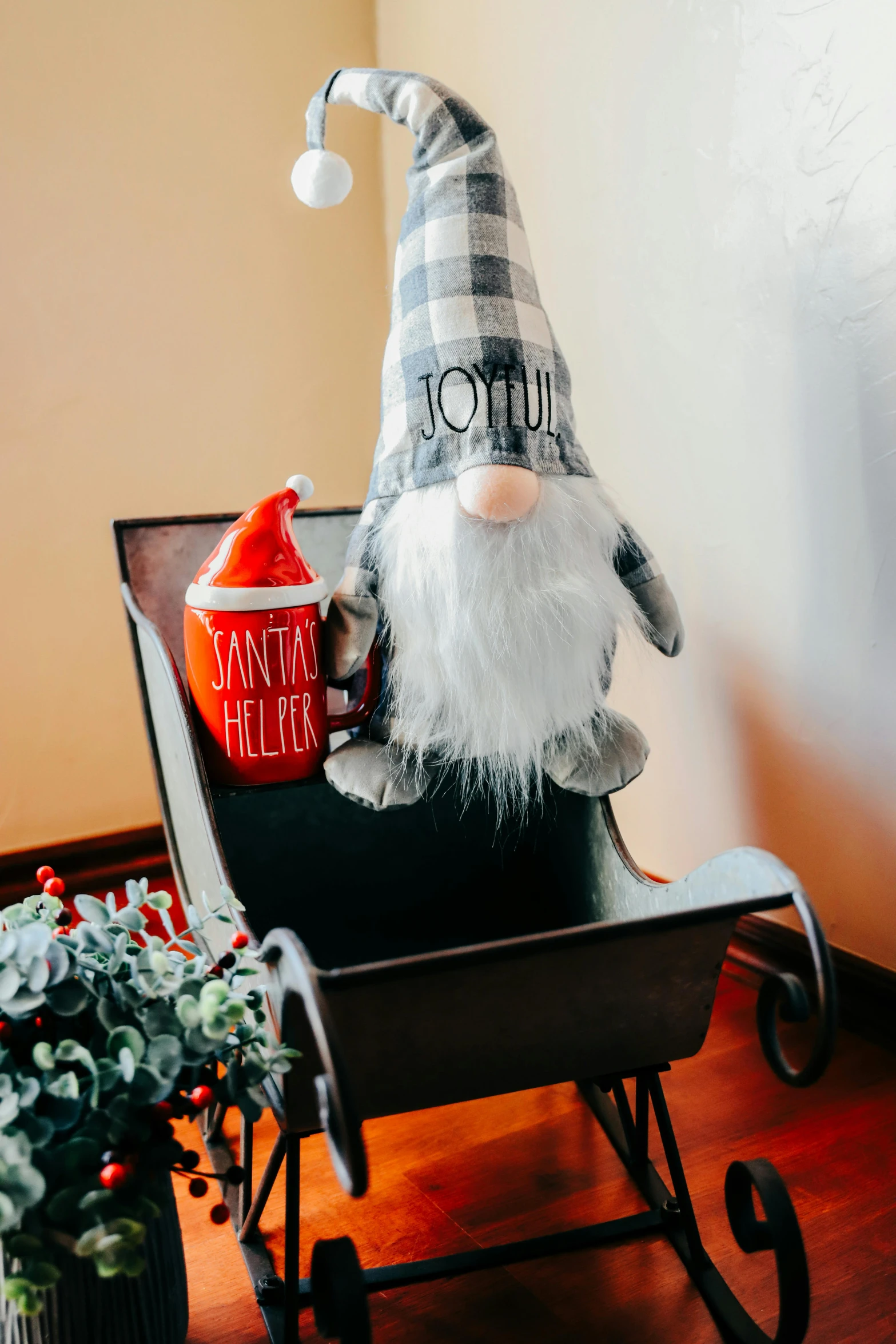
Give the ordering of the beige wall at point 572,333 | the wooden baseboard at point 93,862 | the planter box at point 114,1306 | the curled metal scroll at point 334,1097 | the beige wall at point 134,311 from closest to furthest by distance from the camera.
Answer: the curled metal scroll at point 334,1097 → the planter box at point 114,1306 → the beige wall at point 572,333 → the beige wall at point 134,311 → the wooden baseboard at point 93,862

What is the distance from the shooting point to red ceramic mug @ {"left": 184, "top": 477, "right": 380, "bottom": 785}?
0.82 metres

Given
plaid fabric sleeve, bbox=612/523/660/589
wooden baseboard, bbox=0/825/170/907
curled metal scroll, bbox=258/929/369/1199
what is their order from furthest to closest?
wooden baseboard, bbox=0/825/170/907
plaid fabric sleeve, bbox=612/523/660/589
curled metal scroll, bbox=258/929/369/1199

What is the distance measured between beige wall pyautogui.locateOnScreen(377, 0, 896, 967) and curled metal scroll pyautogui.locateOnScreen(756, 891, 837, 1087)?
17.7 inches

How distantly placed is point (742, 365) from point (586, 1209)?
2.83 ft

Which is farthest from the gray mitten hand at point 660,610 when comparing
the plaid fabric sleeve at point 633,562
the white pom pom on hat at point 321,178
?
the white pom pom on hat at point 321,178

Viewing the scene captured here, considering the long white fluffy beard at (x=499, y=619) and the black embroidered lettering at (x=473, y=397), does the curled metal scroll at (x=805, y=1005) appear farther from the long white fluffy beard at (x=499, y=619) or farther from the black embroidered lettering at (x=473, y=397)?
the black embroidered lettering at (x=473, y=397)

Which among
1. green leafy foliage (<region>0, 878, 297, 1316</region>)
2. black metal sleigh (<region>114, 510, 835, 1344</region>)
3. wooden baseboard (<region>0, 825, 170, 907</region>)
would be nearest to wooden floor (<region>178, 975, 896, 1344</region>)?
black metal sleigh (<region>114, 510, 835, 1344</region>)

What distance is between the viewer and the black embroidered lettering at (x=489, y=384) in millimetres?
793

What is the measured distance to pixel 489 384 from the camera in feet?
2.60

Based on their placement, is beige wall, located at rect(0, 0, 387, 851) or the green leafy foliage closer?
the green leafy foliage

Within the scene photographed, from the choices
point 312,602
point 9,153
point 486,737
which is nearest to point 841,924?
point 486,737

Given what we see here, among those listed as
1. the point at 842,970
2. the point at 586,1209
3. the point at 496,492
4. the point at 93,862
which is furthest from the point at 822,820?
the point at 93,862

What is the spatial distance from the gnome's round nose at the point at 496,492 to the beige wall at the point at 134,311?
901 millimetres

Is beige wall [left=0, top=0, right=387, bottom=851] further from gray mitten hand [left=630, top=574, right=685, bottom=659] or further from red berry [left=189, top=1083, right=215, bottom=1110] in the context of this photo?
red berry [left=189, top=1083, right=215, bottom=1110]
